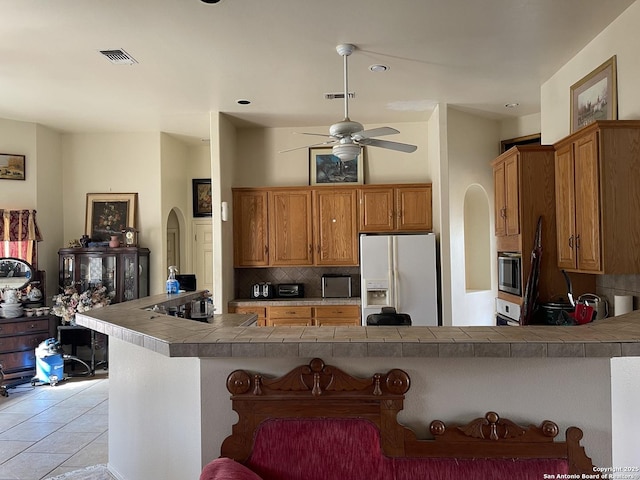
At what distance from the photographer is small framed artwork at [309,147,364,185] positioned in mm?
6242

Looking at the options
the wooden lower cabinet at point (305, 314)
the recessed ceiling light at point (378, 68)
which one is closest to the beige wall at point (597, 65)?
the recessed ceiling light at point (378, 68)

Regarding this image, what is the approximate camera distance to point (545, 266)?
13.0ft

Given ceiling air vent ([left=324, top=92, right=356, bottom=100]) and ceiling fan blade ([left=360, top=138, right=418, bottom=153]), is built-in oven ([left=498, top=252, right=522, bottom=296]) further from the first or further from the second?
ceiling air vent ([left=324, top=92, right=356, bottom=100])

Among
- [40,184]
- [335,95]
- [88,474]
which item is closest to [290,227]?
[335,95]

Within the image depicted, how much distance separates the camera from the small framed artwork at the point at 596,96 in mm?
3480

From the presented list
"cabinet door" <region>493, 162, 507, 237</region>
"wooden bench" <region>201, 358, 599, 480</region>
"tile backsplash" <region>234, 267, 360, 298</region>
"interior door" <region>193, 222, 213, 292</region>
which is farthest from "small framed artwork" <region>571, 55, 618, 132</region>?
"interior door" <region>193, 222, 213, 292</region>

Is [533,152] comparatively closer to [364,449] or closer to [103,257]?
[364,449]

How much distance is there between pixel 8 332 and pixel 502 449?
5474 mm

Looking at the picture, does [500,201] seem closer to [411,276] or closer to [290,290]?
[411,276]

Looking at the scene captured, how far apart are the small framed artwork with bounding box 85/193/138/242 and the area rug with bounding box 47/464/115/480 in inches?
145

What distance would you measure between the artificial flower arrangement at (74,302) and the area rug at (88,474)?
8.46 feet

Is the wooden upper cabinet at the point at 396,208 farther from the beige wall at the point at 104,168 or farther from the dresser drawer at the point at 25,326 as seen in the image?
the dresser drawer at the point at 25,326

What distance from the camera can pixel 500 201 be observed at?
4.54 m

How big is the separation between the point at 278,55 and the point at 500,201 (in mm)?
2390
